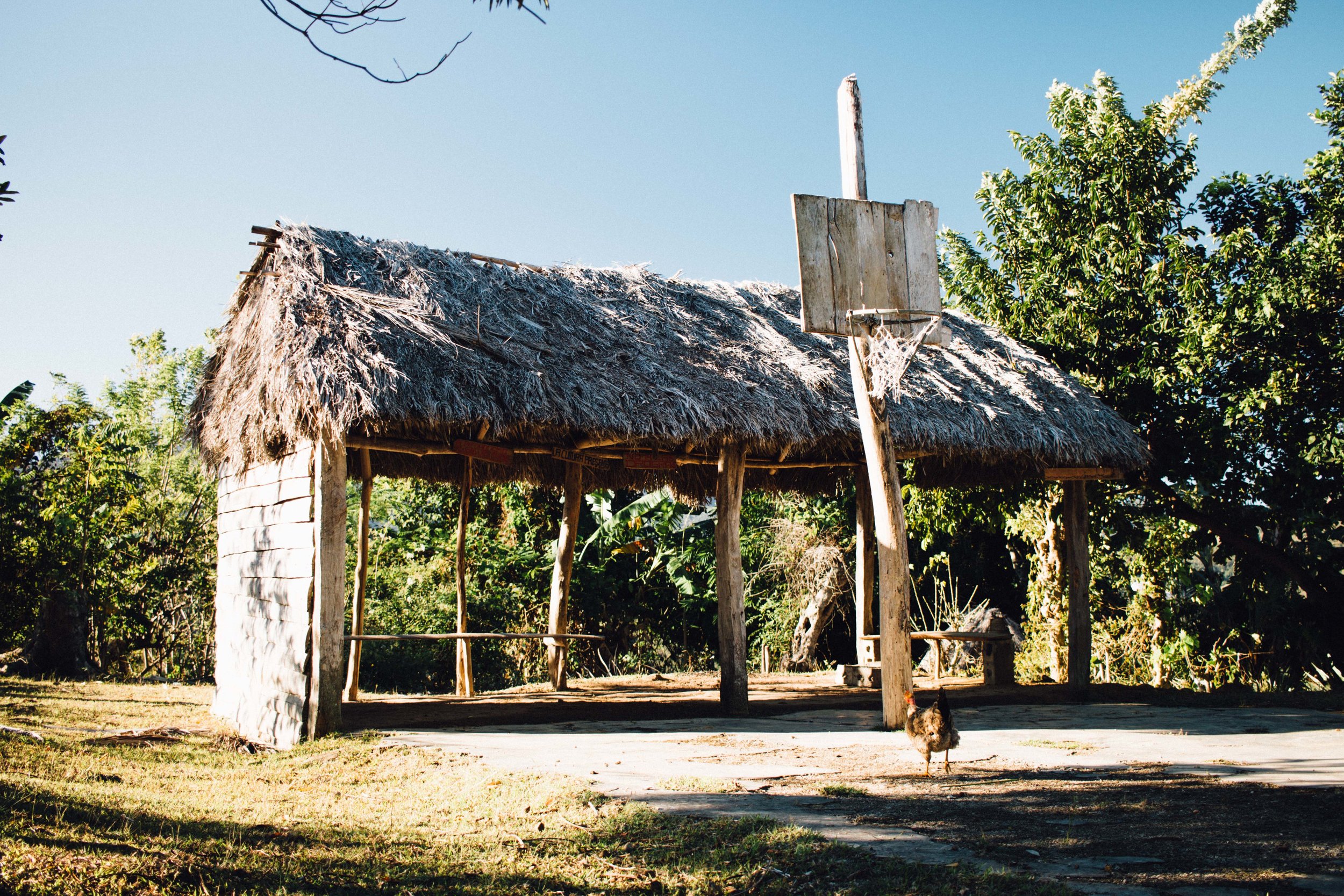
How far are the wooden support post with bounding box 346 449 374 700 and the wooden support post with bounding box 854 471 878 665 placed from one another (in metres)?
4.79

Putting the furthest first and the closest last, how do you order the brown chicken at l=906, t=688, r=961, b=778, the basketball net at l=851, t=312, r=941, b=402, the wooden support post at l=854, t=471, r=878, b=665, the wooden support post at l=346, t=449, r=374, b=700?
1. the wooden support post at l=854, t=471, r=878, b=665
2. the wooden support post at l=346, t=449, r=374, b=700
3. the basketball net at l=851, t=312, r=941, b=402
4. the brown chicken at l=906, t=688, r=961, b=778

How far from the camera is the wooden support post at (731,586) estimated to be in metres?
7.52

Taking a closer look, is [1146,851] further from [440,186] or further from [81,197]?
[81,197]

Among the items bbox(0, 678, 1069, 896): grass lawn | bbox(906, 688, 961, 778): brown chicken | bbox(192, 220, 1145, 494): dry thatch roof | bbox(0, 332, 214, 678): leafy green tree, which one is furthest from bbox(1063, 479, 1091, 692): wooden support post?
bbox(0, 332, 214, 678): leafy green tree

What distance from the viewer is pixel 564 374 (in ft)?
23.7

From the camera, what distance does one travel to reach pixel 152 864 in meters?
3.08

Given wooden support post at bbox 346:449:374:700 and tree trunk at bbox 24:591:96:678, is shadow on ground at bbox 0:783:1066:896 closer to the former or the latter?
wooden support post at bbox 346:449:374:700

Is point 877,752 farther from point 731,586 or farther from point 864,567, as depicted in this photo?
point 864,567

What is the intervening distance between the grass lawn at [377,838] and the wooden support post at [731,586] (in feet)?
8.66

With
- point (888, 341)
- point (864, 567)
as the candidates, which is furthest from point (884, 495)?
point (864, 567)

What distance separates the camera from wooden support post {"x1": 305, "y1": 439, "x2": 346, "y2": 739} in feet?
20.4

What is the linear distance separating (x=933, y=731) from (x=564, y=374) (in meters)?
3.71

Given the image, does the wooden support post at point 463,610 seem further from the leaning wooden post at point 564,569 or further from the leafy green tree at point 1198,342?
the leafy green tree at point 1198,342

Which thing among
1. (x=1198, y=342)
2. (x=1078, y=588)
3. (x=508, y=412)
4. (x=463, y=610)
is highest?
(x=1198, y=342)
